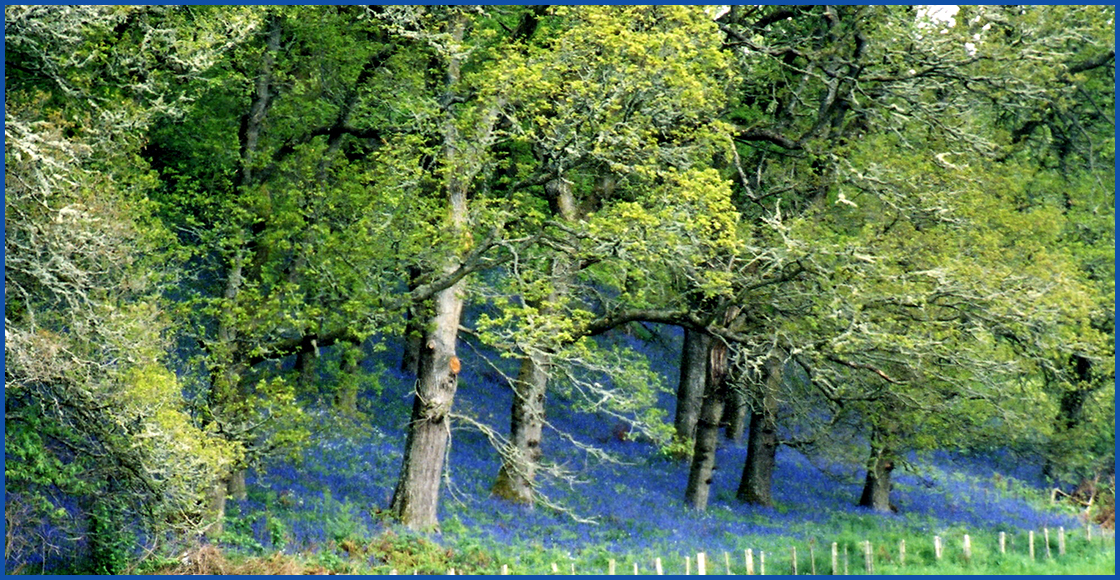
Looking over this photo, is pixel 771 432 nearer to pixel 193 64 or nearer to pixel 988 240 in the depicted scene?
pixel 988 240

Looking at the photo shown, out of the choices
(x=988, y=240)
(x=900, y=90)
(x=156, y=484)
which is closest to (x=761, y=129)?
(x=900, y=90)

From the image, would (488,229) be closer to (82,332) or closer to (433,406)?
(433,406)

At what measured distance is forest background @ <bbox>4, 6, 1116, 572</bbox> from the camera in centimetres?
1886

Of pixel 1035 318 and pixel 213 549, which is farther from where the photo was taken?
pixel 1035 318

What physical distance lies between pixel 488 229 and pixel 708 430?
32.3 ft

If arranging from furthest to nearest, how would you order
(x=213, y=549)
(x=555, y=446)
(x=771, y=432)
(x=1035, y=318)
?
(x=555, y=446), (x=771, y=432), (x=1035, y=318), (x=213, y=549)

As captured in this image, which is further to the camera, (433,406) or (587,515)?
(587,515)

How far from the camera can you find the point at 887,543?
1029 inches

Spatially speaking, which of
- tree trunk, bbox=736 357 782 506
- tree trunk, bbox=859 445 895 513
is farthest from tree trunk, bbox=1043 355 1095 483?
tree trunk, bbox=736 357 782 506

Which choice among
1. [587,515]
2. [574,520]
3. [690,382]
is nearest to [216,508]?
[574,520]

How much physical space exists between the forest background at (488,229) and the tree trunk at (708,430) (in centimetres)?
8

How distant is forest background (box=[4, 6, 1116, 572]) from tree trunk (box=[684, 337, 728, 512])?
0.08 meters

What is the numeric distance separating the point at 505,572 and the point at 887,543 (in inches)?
344

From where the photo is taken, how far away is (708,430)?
31453 millimetres
